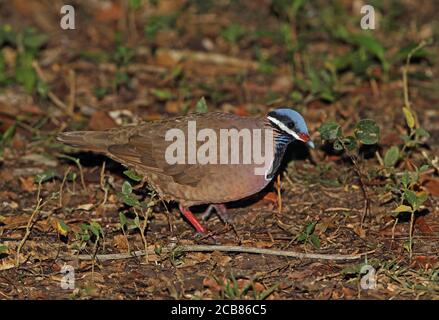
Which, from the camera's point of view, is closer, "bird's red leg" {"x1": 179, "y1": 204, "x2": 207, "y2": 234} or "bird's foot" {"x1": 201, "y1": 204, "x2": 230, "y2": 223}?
"bird's red leg" {"x1": 179, "y1": 204, "x2": 207, "y2": 234}

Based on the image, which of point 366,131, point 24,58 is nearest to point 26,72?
point 24,58

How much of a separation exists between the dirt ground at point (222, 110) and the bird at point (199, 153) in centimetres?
22

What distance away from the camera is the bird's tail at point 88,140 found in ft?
21.9

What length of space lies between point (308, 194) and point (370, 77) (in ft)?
7.22

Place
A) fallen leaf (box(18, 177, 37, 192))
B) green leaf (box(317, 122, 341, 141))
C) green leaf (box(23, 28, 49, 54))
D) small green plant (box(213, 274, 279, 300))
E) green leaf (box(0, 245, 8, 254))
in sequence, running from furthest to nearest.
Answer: green leaf (box(23, 28, 49, 54)) → fallen leaf (box(18, 177, 37, 192)) → green leaf (box(317, 122, 341, 141)) → green leaf (box(0, 245, 8, 254)) → small green plant (box(213, 274, 279, 300))

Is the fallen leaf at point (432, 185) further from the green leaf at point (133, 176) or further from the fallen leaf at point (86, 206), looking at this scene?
the fallen leaf at point (86, 206)

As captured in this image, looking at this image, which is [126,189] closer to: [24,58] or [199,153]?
[199,153]

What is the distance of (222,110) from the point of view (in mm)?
8102

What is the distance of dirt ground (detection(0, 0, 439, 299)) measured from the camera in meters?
5.55

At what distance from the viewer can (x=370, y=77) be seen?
8453mm

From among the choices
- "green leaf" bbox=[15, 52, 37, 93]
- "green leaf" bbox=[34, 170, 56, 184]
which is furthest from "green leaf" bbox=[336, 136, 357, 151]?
"green leaf" bbox=[15, 52, 37, 93]

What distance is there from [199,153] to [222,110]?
1.98 metres

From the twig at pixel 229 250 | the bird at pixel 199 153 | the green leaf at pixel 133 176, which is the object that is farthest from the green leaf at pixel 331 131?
the green leaf at pixel 133 176

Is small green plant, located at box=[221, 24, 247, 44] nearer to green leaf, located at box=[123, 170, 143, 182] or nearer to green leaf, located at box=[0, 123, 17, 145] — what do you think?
green leaf, located at box=[0, 123, 17, 145]
